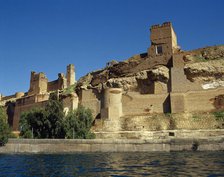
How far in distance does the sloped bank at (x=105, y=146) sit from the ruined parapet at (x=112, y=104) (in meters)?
12.6

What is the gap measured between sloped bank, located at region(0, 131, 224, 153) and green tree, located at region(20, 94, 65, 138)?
17.9ft

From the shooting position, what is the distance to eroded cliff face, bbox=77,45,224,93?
1309 inches

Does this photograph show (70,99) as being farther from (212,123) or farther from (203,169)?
(203,169)

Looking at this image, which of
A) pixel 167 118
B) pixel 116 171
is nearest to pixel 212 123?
pixel 167 118

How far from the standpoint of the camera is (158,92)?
34.4 meters

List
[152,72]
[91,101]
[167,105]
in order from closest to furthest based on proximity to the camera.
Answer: [167,105] → [152,72] → [91,101]

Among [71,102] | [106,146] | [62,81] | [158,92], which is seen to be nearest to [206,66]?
[158,92]

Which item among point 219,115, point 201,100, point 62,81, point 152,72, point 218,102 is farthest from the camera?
point 62,81

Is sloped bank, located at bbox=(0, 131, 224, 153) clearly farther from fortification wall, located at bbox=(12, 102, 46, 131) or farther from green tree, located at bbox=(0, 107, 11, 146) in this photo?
fortification wall, located at bbox=(12, 102, 46, 131)

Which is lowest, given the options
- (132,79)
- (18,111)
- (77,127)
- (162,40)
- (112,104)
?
(77,127)

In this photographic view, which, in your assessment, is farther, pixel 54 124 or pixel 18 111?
pixel 18 111

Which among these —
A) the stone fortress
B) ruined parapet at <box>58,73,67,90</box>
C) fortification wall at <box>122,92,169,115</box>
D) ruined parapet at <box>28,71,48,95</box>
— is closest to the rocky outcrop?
the stone fortress

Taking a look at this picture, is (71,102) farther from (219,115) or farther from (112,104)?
(219,115)

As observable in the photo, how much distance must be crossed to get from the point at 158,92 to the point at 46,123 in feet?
45.6
